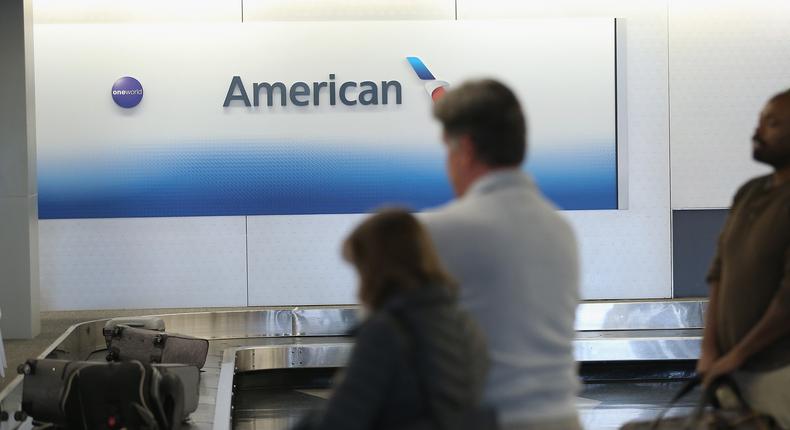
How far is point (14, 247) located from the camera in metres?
9.73

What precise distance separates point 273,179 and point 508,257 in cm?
866

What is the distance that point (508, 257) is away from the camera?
7.59 ft

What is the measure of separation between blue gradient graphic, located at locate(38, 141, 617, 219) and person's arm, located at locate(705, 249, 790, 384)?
7.56m

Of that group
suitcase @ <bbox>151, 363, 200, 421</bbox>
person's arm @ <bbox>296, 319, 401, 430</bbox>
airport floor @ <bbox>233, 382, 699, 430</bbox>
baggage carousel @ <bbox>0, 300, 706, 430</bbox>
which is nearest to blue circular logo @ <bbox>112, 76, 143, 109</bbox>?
baggage carousel @ <bbox>0, 300, 706, 430</bbox>

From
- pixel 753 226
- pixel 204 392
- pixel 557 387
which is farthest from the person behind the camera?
pixel 204 392

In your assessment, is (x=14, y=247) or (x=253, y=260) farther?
(x=253, y=260)

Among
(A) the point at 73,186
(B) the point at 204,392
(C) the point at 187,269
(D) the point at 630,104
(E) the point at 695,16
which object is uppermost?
(E) the point at 695,16

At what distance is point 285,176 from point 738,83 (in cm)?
436

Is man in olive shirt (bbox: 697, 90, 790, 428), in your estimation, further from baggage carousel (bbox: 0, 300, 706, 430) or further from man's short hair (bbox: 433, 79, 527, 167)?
baggage carousel (bbox: 0, 300, 706, 430)

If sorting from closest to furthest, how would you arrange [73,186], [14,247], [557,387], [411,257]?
[411,257]
[557,387]
[14,247]
[73,186]

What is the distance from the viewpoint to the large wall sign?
1074 cm

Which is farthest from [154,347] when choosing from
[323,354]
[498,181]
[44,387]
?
[498,181]

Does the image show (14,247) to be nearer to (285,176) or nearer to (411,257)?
(285,176)

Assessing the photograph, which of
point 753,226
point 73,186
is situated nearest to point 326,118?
point 73,186
